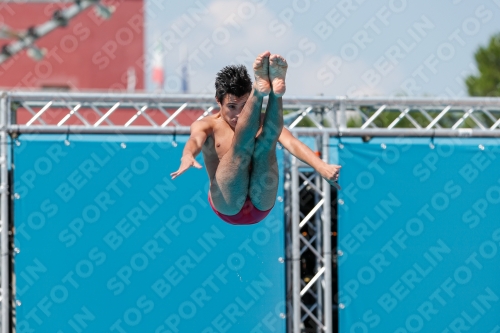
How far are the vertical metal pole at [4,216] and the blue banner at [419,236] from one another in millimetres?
2883

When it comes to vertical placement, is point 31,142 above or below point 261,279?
above

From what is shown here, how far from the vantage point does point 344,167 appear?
641 centimetres

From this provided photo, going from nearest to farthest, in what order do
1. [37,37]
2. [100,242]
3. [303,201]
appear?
1. [100,242]
2. [303,201]
3. [37,37]

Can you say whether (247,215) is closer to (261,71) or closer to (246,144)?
(246,144)

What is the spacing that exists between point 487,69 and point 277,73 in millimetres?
20926

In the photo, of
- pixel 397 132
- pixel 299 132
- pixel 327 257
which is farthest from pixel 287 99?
pixel 327 257

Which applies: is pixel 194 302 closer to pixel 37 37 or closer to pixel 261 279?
pixel 261 279

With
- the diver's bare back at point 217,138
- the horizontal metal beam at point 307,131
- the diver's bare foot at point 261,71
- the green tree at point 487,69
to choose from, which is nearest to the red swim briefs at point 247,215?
the diver's bare back at point 217,138

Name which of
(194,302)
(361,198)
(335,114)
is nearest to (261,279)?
(194,302)

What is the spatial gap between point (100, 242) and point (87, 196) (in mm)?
419

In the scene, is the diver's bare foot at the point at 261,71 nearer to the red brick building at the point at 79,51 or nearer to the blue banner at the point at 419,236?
the blue banner at the point at 419,236

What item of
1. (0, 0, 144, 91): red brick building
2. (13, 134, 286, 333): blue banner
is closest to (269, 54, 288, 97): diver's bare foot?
(13, 134, 286, 333): blue banner

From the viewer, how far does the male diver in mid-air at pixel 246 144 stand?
12.9 ft

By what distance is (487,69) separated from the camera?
23203 mm
